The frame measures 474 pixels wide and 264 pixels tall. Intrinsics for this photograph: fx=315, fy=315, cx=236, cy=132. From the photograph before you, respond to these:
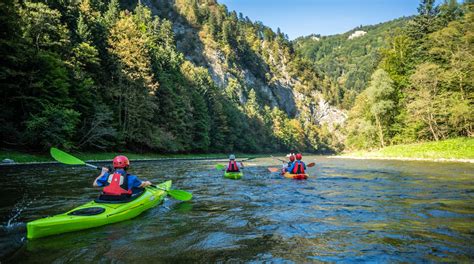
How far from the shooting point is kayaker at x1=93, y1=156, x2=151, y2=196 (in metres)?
8.12

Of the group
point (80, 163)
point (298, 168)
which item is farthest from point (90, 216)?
point (298, 168)

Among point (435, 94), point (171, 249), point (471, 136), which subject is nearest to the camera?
point (171, 249)

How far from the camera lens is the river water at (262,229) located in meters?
5.44

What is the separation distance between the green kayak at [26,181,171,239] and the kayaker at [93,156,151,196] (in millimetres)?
282

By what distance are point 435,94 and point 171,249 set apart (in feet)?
134

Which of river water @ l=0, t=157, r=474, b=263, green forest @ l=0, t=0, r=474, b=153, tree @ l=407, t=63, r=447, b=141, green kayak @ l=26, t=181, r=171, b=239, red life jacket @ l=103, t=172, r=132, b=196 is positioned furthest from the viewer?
tree @ l=407, t=63, r=447, b=141

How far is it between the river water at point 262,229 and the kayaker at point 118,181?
2.88 feet

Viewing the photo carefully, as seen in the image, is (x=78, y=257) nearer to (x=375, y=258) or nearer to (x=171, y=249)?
(x=171, y=249)

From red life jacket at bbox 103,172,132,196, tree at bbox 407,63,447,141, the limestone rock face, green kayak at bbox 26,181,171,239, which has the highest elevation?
the limestone rock face

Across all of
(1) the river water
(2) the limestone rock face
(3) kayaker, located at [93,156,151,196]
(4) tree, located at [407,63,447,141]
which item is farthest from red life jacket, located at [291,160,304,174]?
(2) the limestone rock face

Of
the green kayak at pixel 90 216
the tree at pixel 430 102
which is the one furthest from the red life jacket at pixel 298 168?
the tree at pixel 430 102

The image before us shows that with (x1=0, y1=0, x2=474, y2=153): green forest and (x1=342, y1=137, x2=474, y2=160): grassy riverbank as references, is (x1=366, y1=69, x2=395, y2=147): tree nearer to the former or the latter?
(x1=0, y1=0, x2=474, y2=153): green forest

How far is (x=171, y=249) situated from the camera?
576 centimetres

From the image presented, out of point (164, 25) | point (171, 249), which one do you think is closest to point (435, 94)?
point (171, 249)
